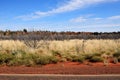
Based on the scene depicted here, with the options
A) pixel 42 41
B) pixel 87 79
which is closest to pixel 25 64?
pixel 87 79

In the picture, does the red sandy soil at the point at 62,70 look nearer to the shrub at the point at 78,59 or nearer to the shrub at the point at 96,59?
the shrub at the point at 78,59

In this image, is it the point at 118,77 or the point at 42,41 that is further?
the point at 42,41

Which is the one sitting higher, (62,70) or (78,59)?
(78,59)


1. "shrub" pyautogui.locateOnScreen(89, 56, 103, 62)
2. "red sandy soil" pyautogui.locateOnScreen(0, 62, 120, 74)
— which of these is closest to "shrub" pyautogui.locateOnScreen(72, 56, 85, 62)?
"shrub" pyautogui.locateOnScreen(89, 56, 103, 62)

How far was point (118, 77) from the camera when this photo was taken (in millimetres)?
13445

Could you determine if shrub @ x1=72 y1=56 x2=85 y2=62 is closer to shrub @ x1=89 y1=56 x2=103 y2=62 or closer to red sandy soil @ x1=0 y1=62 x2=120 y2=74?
shrub @ x1=89 y1=56 x2=103 y2=62

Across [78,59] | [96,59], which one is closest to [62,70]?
[78,59]

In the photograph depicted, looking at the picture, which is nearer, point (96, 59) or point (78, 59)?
point (96, 59)

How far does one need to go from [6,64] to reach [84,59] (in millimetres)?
5498

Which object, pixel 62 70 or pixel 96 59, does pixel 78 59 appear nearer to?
pixel 96 59

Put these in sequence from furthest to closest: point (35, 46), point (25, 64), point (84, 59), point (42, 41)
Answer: point (42, 41) → point (35, 46) → point (84, 59) → point (25, 64)

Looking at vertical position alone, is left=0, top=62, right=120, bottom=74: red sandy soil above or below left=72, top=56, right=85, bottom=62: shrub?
below

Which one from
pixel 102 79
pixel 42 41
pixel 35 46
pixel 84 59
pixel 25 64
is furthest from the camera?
pixel 42 41

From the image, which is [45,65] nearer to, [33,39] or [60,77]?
[60,77]
